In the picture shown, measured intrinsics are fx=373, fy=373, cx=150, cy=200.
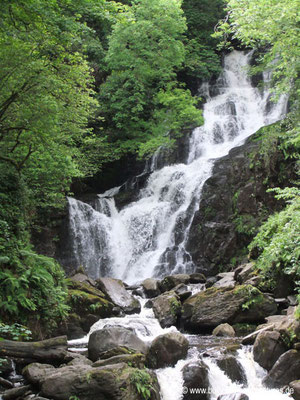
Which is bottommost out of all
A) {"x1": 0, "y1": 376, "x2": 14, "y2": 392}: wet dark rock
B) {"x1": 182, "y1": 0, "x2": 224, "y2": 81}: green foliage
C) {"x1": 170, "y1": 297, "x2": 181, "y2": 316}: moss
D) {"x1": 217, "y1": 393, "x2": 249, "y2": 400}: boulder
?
{"x1": 217, "y1": 393, "x2": 249, "y2": 400}: boulder

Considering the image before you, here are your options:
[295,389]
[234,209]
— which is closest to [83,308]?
[295,389]

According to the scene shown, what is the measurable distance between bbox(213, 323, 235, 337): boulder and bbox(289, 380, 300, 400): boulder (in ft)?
8.45

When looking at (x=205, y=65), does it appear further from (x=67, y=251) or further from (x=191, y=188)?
(x=67, y=251)

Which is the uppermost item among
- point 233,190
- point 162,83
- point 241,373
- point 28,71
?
point 162,83

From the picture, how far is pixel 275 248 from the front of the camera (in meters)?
9.59

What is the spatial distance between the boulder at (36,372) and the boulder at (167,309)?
424 cm

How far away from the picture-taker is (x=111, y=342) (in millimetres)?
7160

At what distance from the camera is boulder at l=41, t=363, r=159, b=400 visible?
18.1 ft

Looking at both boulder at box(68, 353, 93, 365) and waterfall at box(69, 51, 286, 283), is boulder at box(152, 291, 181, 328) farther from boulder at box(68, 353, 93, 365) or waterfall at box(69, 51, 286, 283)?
waterfall at box(69, 51, 286, 283)

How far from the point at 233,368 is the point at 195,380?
2.96 ft

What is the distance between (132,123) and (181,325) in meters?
15.2

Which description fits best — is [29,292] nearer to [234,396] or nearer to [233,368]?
[233,368]

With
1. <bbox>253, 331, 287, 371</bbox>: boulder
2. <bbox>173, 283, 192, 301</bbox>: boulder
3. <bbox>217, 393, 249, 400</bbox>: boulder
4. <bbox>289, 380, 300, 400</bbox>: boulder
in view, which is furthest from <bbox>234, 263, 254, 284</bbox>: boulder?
<bbox>217, 393, 249, 400</bbox>: boulder

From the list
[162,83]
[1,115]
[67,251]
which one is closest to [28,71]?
[1,115]
